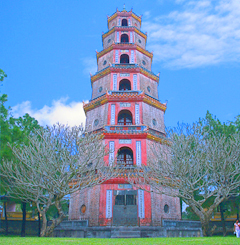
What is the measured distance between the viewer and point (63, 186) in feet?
45.3

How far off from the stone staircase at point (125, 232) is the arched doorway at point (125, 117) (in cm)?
950

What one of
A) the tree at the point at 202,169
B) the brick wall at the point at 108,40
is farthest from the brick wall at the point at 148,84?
the tree at the point at 202,169

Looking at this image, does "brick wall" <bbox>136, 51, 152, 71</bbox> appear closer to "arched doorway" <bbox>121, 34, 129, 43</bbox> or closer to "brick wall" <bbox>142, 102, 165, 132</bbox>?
"arched doorway" <bbox>121, 34, 129, 43</bbox>

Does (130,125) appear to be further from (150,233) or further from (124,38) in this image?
(124,38)

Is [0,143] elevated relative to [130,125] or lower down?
lower down

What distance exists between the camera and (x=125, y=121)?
22.5 m

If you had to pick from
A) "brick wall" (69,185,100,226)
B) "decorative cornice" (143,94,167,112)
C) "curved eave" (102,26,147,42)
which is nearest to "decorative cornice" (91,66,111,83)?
"decorative cornice" (143,94,167,112)

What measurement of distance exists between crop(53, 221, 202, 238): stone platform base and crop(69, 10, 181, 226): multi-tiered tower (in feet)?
4.70

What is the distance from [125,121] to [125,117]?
0.41 meters

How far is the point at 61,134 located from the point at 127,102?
7829mm

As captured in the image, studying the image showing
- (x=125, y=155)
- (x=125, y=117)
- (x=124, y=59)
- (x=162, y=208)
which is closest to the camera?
(x=162, y=208)

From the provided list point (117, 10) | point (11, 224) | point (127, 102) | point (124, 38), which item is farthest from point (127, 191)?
point (117, 10)

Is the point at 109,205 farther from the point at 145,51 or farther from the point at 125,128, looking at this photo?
the point at 145,51

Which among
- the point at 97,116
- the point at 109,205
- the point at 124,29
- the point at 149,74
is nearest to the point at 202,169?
the point at 109,205
